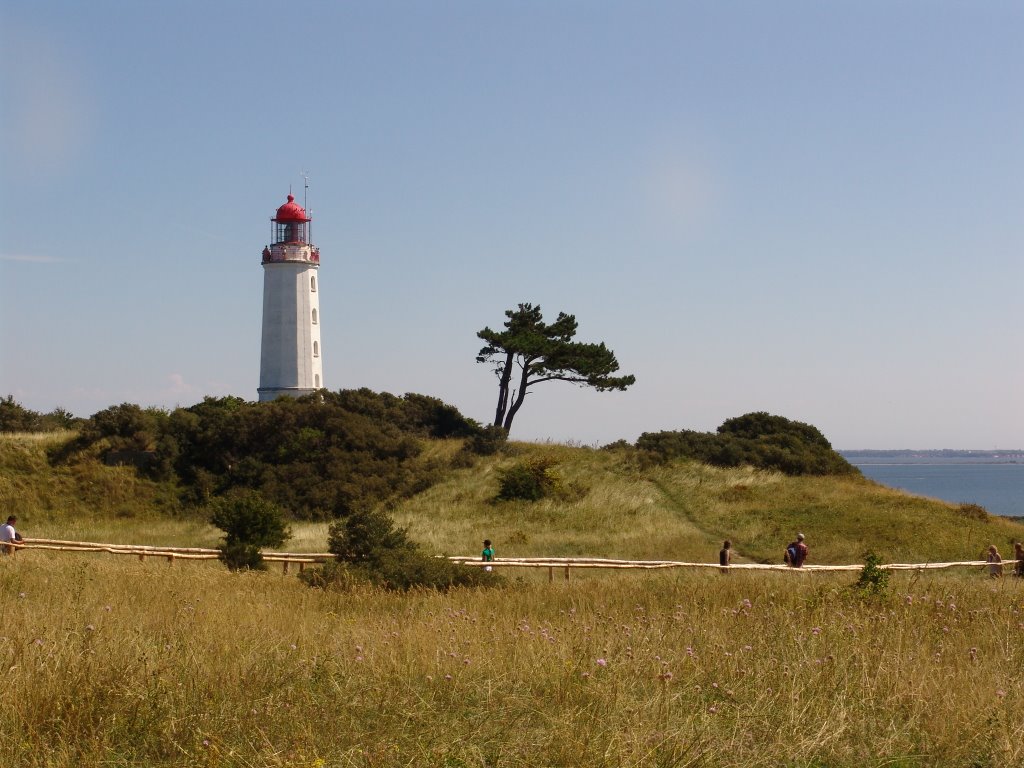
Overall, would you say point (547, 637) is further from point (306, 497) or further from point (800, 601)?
point (306, 497)

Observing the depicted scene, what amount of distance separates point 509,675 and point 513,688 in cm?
35

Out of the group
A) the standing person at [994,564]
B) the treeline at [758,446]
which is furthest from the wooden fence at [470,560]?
the treeline at [758,446]

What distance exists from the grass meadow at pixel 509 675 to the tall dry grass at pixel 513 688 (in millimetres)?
20

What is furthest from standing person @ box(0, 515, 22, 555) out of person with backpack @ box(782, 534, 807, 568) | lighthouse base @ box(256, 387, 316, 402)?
lighthouse base @ box(256, 387, 316, 402)

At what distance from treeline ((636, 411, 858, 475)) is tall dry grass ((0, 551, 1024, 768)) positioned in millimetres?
31359

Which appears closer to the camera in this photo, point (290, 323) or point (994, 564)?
point (994, 564)

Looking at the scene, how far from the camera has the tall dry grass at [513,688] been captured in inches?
214

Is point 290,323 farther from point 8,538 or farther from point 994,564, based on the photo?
point 994,564

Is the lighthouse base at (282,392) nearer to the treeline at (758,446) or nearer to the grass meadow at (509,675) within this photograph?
the treeline at (758,446)

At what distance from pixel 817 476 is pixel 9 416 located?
38.9m

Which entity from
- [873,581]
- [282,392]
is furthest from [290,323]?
[873,581]

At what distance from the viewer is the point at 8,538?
20.5m

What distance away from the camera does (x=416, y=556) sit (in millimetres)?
17578

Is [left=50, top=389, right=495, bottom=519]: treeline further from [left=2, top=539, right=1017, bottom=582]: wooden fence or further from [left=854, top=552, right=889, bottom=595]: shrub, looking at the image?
[left=854, top=552, right=889, bottom=595]: shrub
